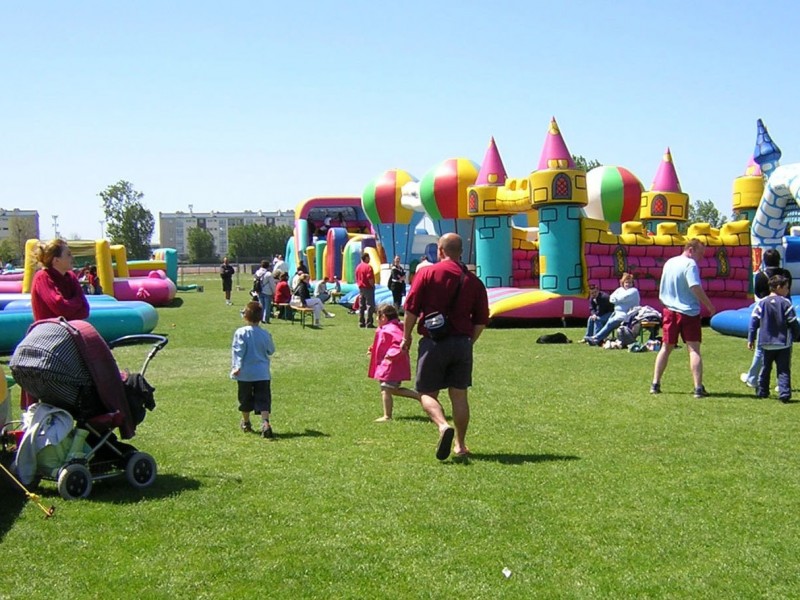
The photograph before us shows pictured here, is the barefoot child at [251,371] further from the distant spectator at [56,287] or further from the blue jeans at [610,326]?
the blue jeans at [610,326]

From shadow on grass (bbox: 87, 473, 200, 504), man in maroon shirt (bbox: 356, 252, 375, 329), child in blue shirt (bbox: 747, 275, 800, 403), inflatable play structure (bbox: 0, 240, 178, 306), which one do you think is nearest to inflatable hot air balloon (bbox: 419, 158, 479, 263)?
man in maroon shirt (bbox: 356, 252, 375, 329)

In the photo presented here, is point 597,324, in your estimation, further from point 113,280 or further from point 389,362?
point 113,280

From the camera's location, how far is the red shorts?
347 inches

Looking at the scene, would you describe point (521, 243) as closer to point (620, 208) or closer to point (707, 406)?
point (620, 208)

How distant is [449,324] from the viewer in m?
6.18

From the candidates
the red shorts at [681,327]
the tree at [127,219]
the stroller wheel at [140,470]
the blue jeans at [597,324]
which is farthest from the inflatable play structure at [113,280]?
the tree at [127,219]

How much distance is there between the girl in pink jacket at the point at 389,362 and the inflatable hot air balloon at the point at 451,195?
14.6 metres

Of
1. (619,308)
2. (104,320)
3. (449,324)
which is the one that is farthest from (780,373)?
(104,320)

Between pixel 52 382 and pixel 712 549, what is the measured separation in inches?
148

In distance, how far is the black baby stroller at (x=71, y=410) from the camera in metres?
5.32

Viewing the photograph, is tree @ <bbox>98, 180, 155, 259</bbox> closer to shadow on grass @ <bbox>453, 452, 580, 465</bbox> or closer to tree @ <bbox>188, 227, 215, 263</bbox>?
tree @ <bbox>188, 227, 215, 263</bbox>

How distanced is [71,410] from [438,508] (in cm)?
230

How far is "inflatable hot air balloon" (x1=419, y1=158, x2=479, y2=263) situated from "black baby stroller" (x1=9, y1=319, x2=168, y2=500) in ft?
57.6

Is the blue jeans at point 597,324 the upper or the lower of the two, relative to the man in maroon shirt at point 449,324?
lower
